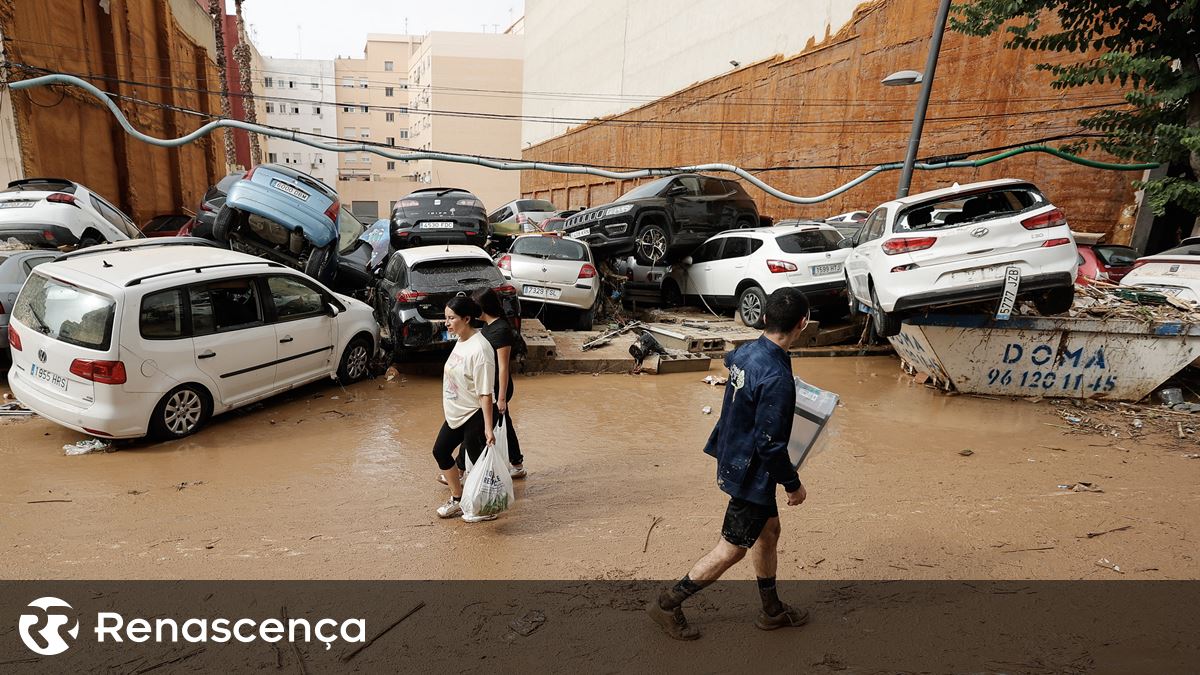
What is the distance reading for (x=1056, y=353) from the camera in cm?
721

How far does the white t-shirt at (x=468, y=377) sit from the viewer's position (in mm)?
4086

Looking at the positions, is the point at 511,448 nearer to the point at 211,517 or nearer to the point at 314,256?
the point at 211,517

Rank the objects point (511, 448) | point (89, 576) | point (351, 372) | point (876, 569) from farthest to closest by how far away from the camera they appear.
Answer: point (351, 372)
point (511, 448)
point (876, 569)
point (89, 576)

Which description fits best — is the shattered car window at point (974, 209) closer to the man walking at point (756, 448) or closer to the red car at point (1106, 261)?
the red car at point (1106, 261)

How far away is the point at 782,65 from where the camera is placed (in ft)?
76.0

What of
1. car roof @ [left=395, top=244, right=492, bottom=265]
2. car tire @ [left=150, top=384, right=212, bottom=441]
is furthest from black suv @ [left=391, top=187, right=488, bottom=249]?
car tire @ [left=150, top=384, right=212, bottom=441]

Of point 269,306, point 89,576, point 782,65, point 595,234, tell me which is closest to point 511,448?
point 89,576

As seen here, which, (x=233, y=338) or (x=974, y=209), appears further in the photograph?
(x=974, y=209)

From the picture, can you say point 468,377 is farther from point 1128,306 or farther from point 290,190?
point 1128,306

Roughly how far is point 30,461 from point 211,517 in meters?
2.20

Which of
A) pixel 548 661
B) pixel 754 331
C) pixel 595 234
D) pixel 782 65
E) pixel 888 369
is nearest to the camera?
pixel 548 661

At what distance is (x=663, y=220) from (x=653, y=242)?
0.45m

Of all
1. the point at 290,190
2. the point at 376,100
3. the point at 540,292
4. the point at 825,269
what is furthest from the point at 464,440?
the point at 376,100

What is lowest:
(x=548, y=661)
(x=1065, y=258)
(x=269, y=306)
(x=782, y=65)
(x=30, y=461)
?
(x=30, y=461)
